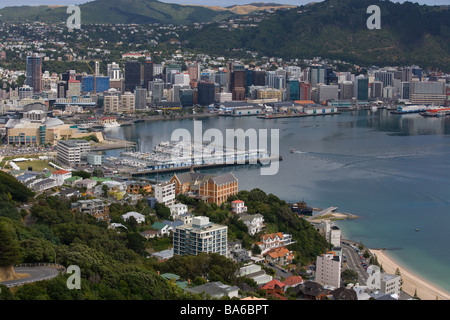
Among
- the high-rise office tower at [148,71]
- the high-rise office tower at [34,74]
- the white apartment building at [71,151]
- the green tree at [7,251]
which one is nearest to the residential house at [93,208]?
the green tree at [7,251]

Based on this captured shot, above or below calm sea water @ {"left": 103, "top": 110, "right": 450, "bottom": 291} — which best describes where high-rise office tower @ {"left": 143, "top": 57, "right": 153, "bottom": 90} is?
above

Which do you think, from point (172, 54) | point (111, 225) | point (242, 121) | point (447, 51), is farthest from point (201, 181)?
point (447, 51)

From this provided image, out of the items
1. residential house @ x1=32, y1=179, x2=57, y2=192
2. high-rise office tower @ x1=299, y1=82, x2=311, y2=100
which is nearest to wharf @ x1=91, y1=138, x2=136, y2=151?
residential house @ x1=32, y1=179, x2=57, y2=192

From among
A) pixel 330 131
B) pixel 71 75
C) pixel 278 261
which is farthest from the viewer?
pixel 71 75

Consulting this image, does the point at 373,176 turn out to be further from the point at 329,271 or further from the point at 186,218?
the point at 329,271

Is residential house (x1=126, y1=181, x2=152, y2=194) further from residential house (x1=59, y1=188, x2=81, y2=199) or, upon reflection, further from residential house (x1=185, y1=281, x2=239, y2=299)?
residential house (x1=185, y1=281, x2=239, y2=299)
